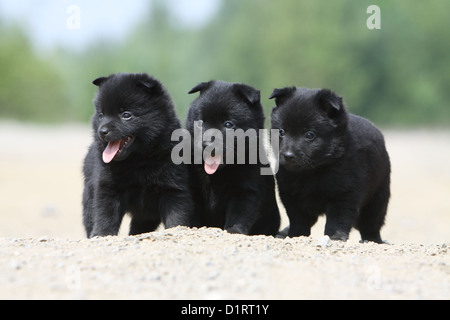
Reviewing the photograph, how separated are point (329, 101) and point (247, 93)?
741mm

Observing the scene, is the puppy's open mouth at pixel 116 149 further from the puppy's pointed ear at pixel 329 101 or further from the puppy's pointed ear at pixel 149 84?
the puppy's pointed ear at pixel 329 101

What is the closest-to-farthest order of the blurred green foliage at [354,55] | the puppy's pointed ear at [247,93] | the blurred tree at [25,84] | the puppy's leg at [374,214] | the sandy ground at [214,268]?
the sandy ground at [214,268]
the puppy's pointed ear at [247,93]
the puppy's leg at [374,214]
the blurred green foliage at [354,55]
the blurred tree at [25,84]

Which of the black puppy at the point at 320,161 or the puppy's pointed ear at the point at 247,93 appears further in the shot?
the puppy's pointed ear at the point at 247,93

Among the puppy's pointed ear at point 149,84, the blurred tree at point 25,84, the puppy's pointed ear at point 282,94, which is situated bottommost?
the blurred tree at point 25,84

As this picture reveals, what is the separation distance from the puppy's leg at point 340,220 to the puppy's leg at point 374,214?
0.81 meters

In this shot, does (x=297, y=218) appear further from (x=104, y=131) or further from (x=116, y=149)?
(x=104, y=131)

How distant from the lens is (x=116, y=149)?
5.48m

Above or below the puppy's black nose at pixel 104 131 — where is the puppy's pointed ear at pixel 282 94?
above

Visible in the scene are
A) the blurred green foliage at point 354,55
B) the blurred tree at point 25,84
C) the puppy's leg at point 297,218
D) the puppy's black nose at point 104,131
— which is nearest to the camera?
the puppy's black nose at point 104,131

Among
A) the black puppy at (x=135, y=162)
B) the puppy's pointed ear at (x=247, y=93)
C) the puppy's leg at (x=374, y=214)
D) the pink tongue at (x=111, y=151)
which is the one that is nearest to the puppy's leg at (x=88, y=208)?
the black puppy at (x=135, y=162)

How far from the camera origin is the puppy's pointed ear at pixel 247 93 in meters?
5.68

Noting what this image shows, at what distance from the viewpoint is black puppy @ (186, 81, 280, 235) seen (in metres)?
5.58

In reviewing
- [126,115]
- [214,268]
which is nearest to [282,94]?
[126,115]
